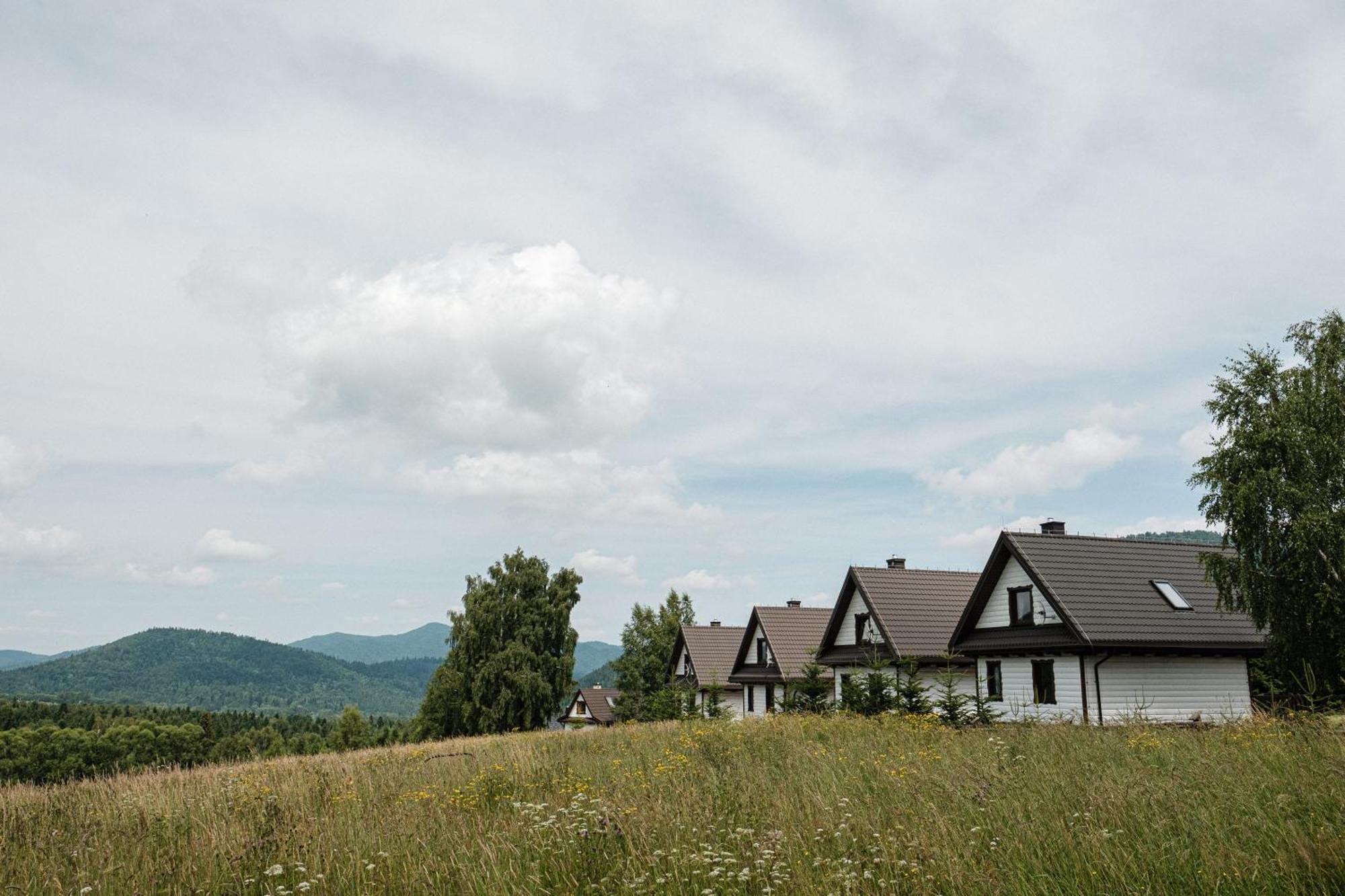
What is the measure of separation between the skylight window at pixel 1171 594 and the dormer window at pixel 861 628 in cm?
1103

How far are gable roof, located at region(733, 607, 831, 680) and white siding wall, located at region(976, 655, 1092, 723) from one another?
13.9 m

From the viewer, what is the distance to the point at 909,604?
111 feet

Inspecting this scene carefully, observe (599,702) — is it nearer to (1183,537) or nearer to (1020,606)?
(1020,606)

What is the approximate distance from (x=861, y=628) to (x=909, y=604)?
7.36 feet

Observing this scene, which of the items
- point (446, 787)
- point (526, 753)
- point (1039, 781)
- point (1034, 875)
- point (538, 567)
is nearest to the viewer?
point (1034, 875)

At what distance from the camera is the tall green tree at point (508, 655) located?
1816 inches

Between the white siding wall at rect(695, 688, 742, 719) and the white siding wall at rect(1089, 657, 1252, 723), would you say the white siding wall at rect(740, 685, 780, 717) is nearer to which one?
the white siding wall at rect(695, 688, 742, 719)

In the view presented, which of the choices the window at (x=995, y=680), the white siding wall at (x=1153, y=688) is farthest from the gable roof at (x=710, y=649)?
the white siding wall at (x=1153, y=688)

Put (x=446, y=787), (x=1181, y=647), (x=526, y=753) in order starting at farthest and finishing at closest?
(x=1181, y=647) → (x=526, y=753) → (x=446, y=787)

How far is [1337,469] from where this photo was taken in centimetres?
2230

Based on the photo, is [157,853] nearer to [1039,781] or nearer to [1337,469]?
[1039,781]

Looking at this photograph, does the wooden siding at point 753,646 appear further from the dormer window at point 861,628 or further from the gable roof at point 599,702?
the gable roof at point 599,702

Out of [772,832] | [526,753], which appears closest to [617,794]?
[772,832]

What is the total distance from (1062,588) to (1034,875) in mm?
23002
